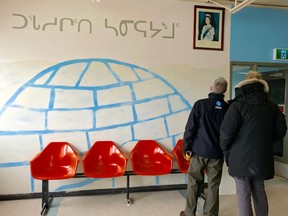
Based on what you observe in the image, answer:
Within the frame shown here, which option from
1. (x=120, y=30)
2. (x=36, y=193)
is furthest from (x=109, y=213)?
(x=120, y=30)

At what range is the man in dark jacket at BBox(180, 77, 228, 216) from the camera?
97.5 inches

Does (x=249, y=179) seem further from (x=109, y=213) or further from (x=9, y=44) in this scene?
(x=9, y=44)

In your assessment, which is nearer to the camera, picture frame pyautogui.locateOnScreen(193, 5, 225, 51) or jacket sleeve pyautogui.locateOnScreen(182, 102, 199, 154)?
jacket sleeve pyautogui.locateOnScreen(182, 102, 199, 154)

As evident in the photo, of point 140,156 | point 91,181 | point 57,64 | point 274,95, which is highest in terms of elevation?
point 57,64

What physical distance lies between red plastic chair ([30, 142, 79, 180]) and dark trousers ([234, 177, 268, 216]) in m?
1.99

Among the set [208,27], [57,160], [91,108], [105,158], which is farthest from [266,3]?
[57,160]

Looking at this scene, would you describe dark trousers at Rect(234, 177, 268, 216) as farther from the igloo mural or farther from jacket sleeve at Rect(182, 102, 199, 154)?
the igloo mural

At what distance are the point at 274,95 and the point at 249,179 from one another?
3028 millimetres

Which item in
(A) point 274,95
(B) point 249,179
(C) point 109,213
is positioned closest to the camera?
(B) point 249,179

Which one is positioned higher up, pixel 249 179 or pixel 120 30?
pixel 120 30

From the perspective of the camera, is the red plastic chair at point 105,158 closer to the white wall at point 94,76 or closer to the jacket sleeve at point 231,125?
the white wall at point 94,76

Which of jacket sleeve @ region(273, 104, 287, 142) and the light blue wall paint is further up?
the light blue wall paint

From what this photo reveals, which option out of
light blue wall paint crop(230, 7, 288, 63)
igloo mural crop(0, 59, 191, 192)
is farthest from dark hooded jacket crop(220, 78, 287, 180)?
light blue wall paint crop(230, 7, 288, 63)

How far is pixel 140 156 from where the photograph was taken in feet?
11.4
